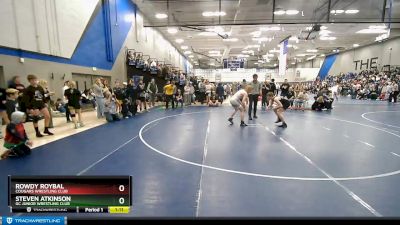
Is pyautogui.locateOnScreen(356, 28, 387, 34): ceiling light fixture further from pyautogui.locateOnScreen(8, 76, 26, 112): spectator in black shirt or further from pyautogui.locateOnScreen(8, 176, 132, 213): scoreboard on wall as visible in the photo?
pyautogui.locateOnScreen(8, 176, 132, 213): scoreboard on wall

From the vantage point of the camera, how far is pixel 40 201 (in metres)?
1.11

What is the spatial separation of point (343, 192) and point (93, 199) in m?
3.32

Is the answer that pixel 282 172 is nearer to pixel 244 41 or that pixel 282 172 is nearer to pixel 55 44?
pixel 55 44

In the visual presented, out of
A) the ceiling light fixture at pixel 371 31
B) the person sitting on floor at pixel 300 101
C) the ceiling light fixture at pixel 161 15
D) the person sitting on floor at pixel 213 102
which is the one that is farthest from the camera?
the ceiling light fixture at pixel 371 31

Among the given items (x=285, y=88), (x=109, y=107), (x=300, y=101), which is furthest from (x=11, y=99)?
(x=300, y=101)

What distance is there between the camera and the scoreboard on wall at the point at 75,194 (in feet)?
3.54

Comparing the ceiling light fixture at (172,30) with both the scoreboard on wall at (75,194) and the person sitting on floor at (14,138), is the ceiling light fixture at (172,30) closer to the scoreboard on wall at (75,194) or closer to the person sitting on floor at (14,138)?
the person sitting on floor at (14,138)

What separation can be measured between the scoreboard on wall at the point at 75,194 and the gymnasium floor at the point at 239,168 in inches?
68.6

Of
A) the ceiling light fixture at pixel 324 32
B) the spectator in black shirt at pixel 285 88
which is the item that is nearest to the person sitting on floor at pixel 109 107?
the spectator in black shirt at pixel 285 88

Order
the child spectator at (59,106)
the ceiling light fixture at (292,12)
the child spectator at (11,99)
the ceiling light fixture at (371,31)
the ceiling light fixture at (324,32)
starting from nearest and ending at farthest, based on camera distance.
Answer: the child spectator at (11,99)
the child spectator at (59,106)
the ceiling light fixture at (292,12)
the ceiling light fixture at (371,31)
the ceiling light fixture at (324,32)

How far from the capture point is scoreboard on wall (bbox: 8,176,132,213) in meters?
1.08

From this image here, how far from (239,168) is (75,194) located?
3.36 metres

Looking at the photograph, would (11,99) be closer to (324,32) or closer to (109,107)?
(109,107)

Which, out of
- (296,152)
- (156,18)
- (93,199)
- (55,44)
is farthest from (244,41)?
(93,199)
